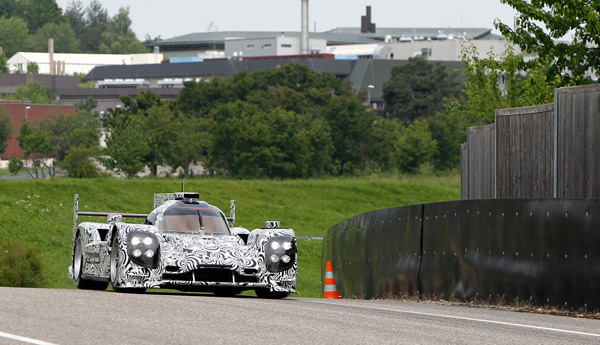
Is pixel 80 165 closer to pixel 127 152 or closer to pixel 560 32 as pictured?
pixel 127 152

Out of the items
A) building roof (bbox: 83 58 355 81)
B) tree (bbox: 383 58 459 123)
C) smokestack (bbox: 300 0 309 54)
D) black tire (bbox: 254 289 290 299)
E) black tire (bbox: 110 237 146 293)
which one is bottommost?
black tire (bbox: 254 289 290 299)

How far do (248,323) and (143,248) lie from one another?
4.05m

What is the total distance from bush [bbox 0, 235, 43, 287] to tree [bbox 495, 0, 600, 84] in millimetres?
14408

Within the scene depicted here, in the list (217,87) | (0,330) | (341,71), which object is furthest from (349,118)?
(0,330)

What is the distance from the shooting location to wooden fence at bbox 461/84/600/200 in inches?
510

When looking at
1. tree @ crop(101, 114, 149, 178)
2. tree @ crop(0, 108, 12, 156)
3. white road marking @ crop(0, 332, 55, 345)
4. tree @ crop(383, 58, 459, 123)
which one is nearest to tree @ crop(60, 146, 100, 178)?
tree @ crop(101, 114, 149, 178)

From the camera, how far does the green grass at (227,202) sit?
4006 cm

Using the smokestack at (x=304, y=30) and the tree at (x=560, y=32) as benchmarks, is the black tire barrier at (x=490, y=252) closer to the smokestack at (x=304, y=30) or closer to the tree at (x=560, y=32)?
the tree at (x=560, y=32)

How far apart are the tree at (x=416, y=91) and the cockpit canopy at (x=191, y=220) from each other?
97.7 meters

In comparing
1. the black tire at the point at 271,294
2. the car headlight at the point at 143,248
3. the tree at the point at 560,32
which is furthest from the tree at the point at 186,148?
the car headlight at the point at 143,248

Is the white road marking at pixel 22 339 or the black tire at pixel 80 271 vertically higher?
the white road marking at pixel 22 339

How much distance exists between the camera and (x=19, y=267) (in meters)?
27.2

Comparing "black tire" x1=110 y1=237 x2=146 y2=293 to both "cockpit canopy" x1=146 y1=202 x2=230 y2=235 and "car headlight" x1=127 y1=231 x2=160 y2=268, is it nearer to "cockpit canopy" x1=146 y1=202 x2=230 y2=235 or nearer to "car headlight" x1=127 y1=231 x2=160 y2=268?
"car headlight" x1=127 y1=231 x2=160 y2=268

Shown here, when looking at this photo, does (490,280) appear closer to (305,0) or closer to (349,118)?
(349,118)
